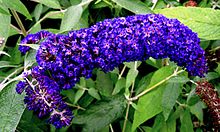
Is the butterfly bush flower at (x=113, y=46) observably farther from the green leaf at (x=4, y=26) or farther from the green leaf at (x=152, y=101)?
the green leaf at (x=152, y=101)

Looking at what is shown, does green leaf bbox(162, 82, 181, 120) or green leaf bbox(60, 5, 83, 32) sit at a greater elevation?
green leaf bbox(60, 5, 83, 32)

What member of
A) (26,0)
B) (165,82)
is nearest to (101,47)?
(165,82)

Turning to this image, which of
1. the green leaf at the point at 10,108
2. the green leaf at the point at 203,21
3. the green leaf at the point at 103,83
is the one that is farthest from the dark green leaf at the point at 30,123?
the green leaf at the point at 203,21

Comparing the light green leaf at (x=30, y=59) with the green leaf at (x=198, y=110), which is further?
the green leaf at (x=198, y=110)

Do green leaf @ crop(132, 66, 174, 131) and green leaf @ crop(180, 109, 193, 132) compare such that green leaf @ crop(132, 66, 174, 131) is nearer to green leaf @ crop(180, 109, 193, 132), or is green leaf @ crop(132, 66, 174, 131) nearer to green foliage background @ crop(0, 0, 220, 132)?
green foliage background @ crop(0, 0, 220, 132)

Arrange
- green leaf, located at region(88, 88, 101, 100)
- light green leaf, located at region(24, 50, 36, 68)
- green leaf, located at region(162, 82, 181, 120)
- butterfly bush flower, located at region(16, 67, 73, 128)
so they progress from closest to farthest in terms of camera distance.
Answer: butterfly bush flower, located at region(16, 67, 73, 128) → light green leaf, located at region(24, 50, 36, 68) → green leaf, located at region(162, 82, 181, 120) → green leaf, located at region(88, 88, 101, 100)

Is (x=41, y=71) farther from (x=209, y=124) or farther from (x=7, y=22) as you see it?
(x=209, y=124)

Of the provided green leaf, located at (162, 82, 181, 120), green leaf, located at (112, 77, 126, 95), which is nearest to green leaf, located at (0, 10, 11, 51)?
green leaf, located at (112, 77, 126, 95)

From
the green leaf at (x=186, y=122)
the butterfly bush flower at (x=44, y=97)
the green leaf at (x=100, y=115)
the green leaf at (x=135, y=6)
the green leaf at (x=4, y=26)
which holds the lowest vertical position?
the green leaf at (x=186, y=122)
